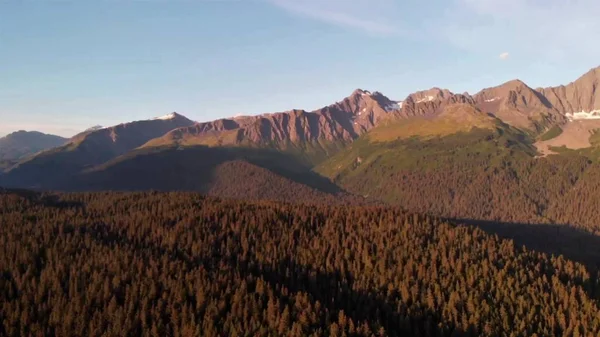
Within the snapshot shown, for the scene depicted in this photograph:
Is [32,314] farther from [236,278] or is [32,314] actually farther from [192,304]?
[236,278]

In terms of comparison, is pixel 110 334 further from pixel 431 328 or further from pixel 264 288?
pixel 431 328

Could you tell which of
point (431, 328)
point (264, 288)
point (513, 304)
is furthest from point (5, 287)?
point (513, 304)

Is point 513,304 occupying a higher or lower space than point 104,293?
lower

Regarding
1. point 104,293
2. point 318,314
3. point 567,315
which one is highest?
point 104,293

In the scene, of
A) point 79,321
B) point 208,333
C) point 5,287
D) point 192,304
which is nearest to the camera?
point 208,333

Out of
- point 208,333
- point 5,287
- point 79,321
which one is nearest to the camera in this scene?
point 208,333

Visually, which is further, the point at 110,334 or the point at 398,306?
the point at 398,306

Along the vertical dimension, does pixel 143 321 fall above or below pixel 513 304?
above

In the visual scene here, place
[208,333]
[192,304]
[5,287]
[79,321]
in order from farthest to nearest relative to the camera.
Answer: [5,287], [192,304], [79,321], [208,333]

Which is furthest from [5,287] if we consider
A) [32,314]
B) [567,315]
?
[567,315]
